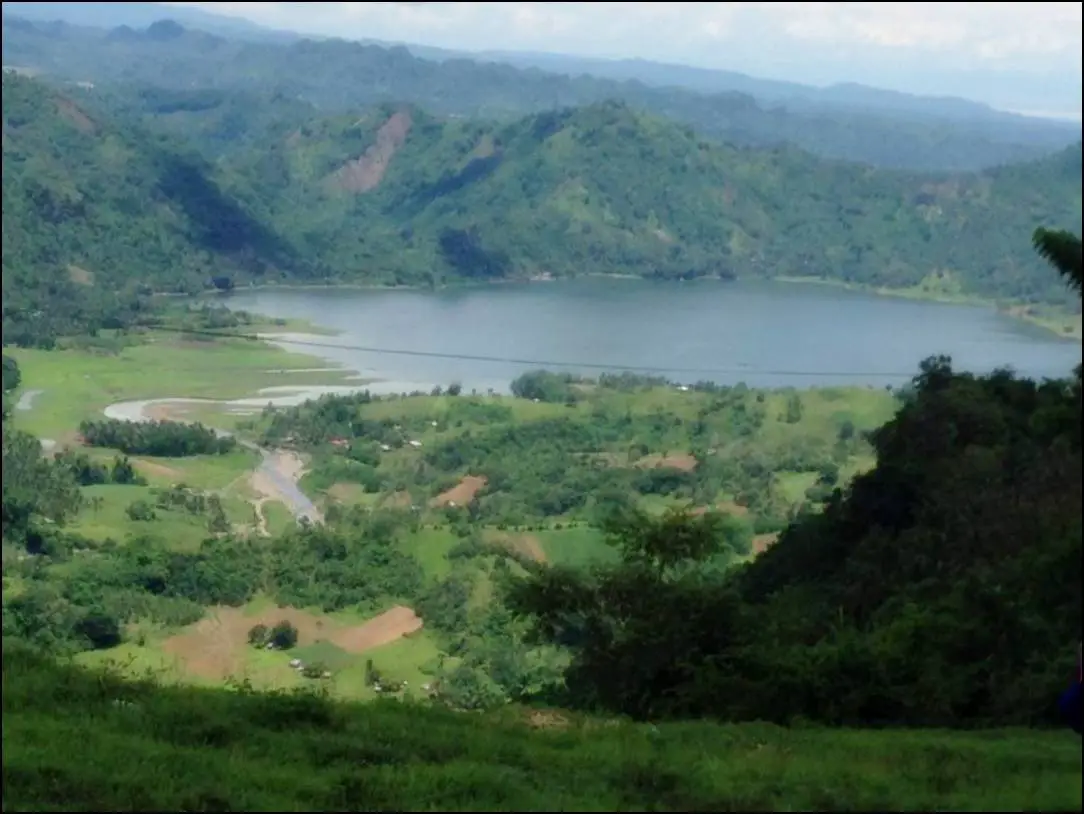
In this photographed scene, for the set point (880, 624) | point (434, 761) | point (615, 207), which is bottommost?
point (880, 624)

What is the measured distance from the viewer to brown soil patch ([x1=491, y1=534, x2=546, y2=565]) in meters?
18.2

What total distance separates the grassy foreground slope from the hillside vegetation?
38.2 metres

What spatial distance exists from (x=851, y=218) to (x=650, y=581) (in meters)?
53.9

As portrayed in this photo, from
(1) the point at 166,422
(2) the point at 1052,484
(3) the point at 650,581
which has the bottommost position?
(1) the point at 166,422

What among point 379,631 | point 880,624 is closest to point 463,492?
point 379,631

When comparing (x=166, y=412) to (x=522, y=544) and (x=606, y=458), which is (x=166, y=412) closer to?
(x=606, y=458)

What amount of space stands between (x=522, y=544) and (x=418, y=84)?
217 ft

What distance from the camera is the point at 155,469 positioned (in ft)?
80.5

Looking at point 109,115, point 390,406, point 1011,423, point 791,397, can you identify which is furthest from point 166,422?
point 109,115

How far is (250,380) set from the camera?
32.1 m

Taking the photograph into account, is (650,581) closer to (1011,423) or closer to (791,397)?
(1011,423)

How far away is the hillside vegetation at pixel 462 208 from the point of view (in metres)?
48.3

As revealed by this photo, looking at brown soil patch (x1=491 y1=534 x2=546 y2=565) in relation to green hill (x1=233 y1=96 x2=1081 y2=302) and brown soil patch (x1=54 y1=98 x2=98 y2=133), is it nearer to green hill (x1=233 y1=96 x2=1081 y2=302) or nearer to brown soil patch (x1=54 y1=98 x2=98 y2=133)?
green hill (x1=233 y1=96 x2=1081 y2=302)

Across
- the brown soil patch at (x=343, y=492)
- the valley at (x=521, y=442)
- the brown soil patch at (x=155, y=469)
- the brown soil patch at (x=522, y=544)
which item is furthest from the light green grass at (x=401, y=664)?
the brown soil patch at (x=155, y=469)
